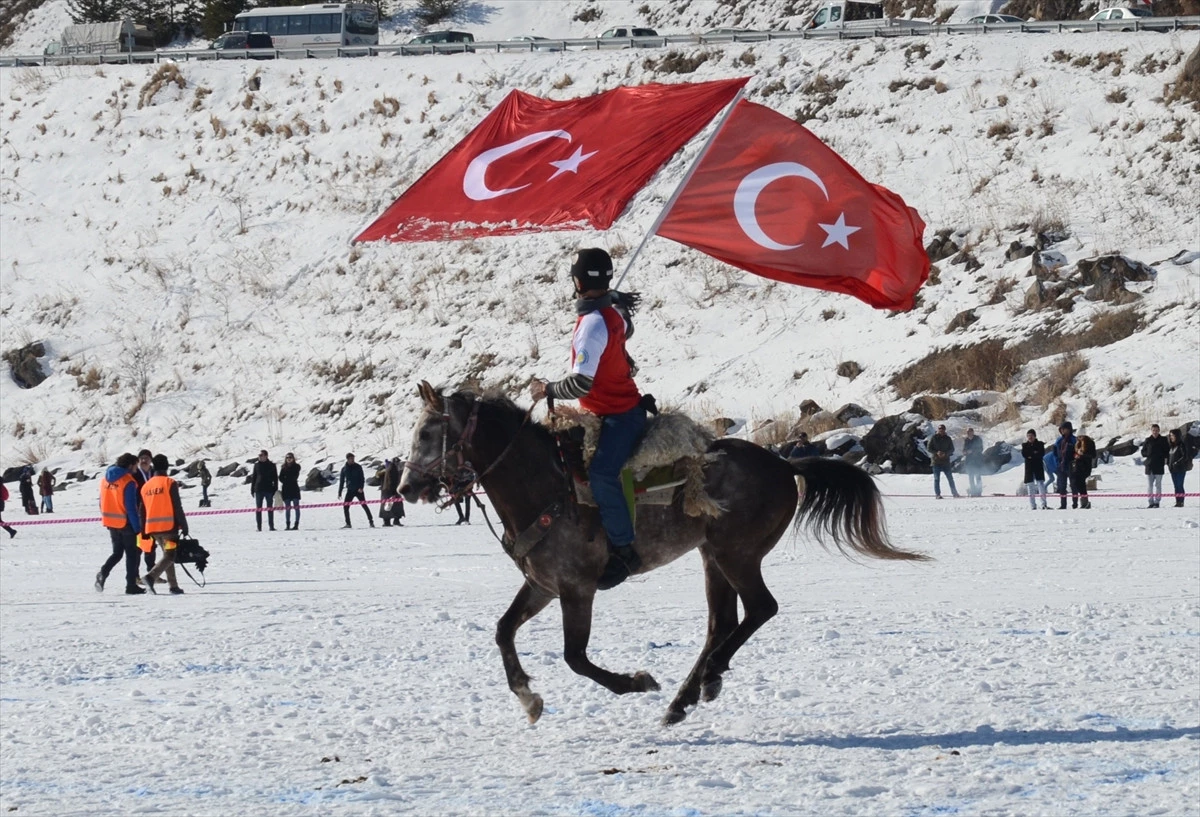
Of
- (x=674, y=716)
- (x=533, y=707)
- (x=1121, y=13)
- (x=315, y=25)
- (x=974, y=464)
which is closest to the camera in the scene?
(x=533, y=707)

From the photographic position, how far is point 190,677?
10719mm

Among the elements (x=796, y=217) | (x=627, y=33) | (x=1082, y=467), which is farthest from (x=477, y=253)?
(x=796, y=217)

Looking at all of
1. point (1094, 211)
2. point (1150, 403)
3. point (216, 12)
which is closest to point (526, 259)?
point (1094, 211)

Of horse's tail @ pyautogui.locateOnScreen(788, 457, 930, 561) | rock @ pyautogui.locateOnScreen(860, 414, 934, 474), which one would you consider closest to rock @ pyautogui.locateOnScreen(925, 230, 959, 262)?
rock @ pyautogui.locateOnScreen(860, 414, 934, 474)

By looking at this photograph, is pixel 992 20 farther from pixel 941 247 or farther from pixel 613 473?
pixel 613 473

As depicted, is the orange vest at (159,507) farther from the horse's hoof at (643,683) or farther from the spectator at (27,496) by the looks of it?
the spectator at (27,496)

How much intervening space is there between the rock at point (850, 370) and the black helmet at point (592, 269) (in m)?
28.9

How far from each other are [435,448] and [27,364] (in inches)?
1718

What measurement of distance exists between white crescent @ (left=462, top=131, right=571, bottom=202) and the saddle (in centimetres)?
383

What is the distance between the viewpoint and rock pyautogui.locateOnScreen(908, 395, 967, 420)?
3262 centimetres

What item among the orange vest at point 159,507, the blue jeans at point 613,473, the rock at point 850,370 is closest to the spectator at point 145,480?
the orange vest at point 159,507

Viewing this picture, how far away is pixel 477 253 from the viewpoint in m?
47.2

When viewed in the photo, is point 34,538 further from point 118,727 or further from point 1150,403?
point 1150,403

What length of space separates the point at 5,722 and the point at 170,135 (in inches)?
1909
